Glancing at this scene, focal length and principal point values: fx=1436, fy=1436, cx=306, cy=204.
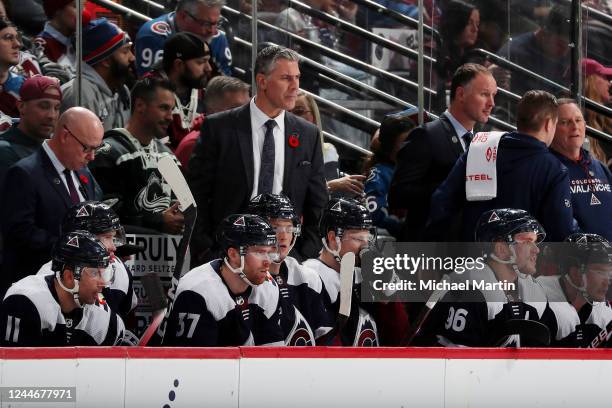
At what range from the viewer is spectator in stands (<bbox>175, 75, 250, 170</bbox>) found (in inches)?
255

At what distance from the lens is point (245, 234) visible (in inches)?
210

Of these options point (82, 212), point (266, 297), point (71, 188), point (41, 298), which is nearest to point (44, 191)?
point (71, 188)

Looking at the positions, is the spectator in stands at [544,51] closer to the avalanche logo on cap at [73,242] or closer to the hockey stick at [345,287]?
the hockey stick at [345,287]

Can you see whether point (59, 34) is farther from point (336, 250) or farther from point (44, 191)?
point (336, 250)

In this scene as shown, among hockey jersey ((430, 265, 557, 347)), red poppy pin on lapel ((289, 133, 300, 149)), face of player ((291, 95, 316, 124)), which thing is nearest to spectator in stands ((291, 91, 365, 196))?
face of player ((291, 95, 316, 124))

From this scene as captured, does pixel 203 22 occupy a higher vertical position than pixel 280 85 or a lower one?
higher

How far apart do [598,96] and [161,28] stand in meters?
2.14

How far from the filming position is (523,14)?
6996mm

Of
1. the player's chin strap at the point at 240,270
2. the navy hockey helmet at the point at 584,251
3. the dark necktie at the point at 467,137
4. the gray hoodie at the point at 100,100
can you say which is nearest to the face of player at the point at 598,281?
the navy hockey helmet at the point at 584,251

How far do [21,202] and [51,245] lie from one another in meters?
0.22

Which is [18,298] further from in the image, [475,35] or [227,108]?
[475,35]

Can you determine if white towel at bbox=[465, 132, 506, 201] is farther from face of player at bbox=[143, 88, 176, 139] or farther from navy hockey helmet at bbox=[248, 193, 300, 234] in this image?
face of player at bbox=[143, 88, 176, 139]

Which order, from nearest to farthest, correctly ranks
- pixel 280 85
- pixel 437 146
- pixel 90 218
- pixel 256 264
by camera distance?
pixel 256 264
pixel 90 218
pixel 280 85
pixel 437 146

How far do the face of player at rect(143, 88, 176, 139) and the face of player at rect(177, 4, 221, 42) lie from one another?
413mm
